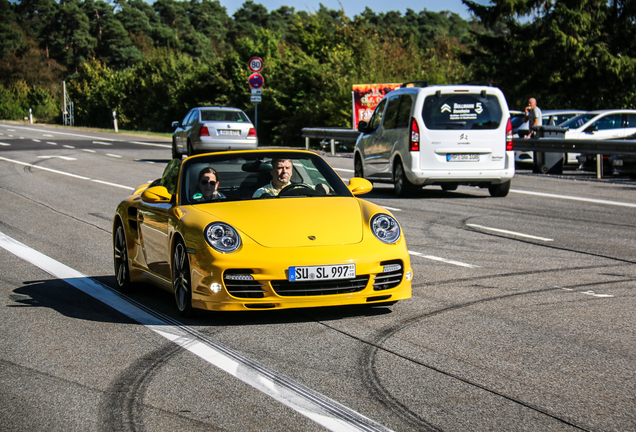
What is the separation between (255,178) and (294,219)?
2.95 feet

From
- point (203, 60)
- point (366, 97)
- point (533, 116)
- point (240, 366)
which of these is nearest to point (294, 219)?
point (240, 366)

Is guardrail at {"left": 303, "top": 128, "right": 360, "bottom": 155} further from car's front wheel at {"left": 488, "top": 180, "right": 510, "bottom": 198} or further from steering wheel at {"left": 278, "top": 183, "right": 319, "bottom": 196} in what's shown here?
steering wheel at {"left": 278, "top": 183, "right": 319, "bottom": 196}

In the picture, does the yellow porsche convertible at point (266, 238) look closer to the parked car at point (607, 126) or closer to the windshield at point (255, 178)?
the windshield at point (255, 178)

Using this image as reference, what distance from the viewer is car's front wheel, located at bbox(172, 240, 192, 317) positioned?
19.9 ft

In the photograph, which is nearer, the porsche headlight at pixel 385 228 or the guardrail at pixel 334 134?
the porsche headlight at pixel 385 228

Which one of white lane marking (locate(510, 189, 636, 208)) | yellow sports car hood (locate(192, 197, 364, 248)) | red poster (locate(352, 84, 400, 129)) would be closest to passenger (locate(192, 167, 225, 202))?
yellow sports car hood (locate(192, 197, 364, 248))

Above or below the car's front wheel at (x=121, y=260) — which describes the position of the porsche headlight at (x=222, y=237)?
above

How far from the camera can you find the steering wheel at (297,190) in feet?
22.4

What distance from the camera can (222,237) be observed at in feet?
19.3

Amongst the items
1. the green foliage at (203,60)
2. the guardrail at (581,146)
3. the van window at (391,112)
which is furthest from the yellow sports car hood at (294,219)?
the green foliage at (203,60)

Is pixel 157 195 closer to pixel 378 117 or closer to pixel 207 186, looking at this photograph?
pixel 207 186

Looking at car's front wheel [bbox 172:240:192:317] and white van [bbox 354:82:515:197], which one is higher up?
white van [bbox 354:82:515:197]

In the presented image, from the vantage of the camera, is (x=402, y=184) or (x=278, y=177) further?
(x=402, y=184)

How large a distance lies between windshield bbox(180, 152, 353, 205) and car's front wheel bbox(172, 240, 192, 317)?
0.53 meters
